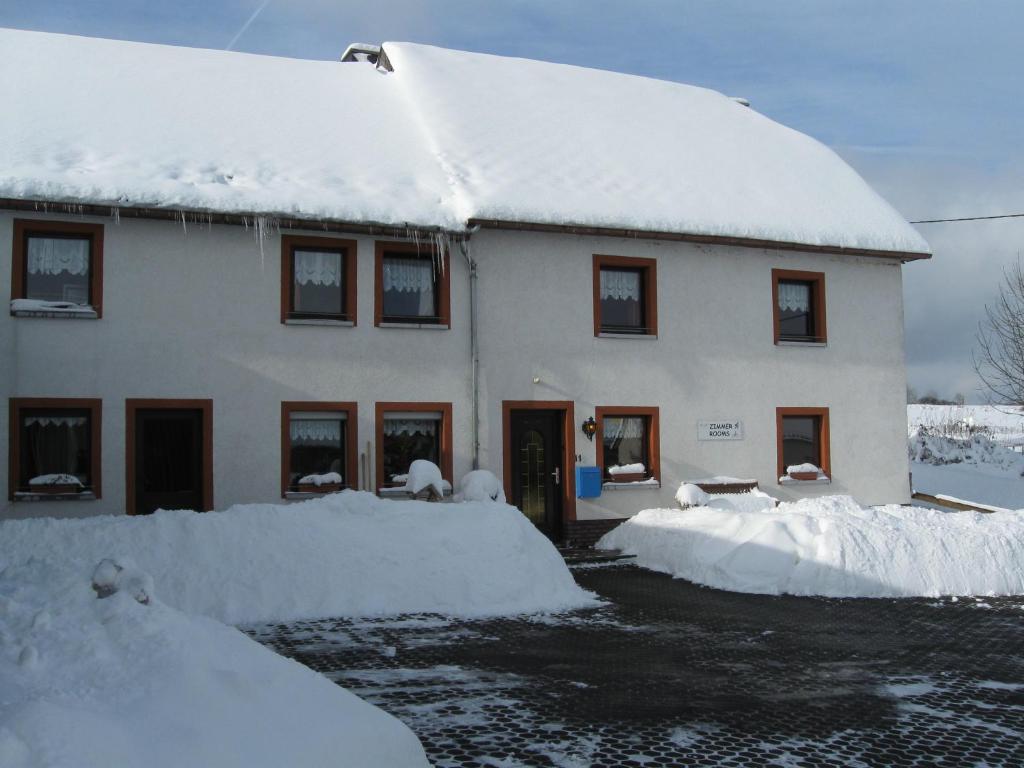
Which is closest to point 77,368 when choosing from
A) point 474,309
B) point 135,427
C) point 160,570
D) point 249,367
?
point 135,427

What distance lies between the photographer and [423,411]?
15.1 m

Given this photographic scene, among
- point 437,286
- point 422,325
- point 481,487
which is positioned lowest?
point 481,487

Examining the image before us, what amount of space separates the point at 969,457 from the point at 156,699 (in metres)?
32.8

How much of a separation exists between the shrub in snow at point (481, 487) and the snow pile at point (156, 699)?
8.60 meters

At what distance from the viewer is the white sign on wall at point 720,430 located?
16781mm

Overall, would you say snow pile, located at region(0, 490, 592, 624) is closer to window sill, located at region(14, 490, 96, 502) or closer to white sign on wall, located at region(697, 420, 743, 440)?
window sill, located at region(14, 490, 96, 502)

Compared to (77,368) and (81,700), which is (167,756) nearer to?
(81,700)

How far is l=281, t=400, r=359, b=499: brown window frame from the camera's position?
14.4m

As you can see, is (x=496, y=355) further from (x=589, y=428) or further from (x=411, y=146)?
(x=411, y=146)

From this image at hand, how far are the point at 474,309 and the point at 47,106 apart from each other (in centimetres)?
737

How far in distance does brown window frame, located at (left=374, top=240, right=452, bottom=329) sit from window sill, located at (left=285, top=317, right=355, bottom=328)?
0.48 m

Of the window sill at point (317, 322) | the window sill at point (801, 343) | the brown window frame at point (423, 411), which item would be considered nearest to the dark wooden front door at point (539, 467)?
the brown window frame at point (423, 411)

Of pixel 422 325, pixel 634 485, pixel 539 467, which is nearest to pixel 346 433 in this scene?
pixel 422 325

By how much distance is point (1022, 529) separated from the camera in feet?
43.7
